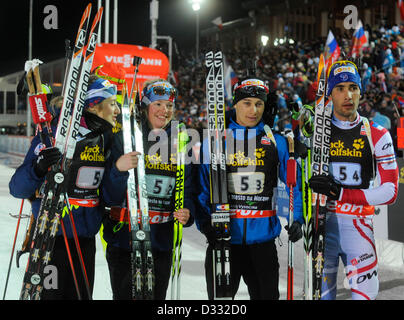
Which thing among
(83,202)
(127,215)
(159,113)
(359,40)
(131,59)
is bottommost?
(127,215)

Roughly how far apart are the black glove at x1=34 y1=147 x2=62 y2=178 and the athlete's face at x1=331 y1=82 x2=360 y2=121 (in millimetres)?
1987

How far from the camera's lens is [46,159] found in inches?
139

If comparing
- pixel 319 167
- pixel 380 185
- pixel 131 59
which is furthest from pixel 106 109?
pixel 131 59

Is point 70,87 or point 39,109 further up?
point 70,87

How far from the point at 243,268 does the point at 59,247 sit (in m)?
1.29

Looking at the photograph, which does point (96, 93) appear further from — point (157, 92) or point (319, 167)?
point (319, 167)

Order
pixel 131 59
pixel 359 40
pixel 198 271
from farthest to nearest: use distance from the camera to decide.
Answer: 1. pixel 359 40
2. pixel 131 59
3. pixel 198 271

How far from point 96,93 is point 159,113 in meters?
0.47

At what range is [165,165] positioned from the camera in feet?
13.1

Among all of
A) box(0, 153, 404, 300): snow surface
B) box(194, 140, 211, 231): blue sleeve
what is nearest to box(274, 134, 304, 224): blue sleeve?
box(194, 140, 211, 231): blue sleeve

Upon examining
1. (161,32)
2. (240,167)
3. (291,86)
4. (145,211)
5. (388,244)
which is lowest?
(388,244)

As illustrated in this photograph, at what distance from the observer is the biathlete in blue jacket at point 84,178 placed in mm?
3691
